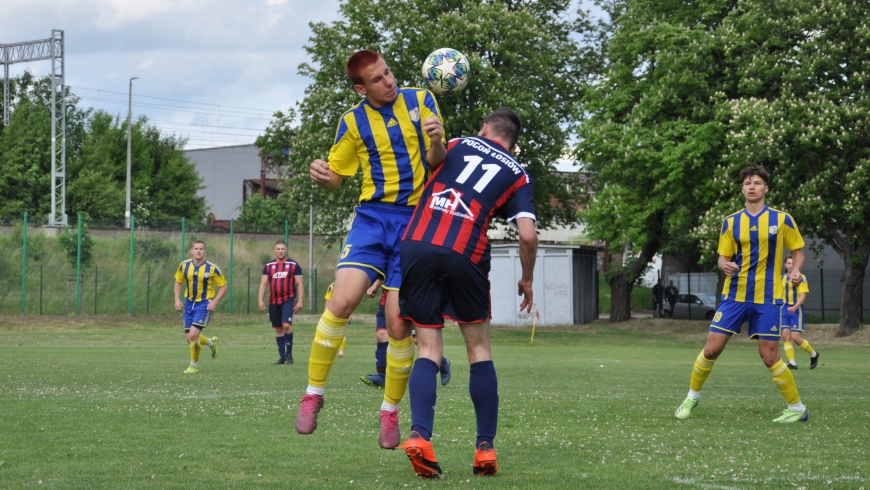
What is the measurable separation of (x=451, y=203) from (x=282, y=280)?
13.4 m

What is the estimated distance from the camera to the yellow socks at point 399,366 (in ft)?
19.8

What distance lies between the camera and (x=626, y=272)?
4019cm

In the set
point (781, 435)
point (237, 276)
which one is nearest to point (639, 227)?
point (237, 276)

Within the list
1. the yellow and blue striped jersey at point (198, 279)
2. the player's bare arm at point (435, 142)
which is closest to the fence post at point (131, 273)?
the yellow and blue striped jersey at point (198, 279)

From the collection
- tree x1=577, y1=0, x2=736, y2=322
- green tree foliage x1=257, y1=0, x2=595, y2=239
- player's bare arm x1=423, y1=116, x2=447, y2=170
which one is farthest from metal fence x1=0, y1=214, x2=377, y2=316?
player's bare arm x1=423, y1=116, x2=447, y2=170

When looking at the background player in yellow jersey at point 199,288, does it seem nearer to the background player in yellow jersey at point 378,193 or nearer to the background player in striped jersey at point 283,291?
the background player in striped jersey at point 283,291

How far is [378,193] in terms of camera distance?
621 centimetres

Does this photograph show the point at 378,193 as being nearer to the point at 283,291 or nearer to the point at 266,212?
the point at 283,291

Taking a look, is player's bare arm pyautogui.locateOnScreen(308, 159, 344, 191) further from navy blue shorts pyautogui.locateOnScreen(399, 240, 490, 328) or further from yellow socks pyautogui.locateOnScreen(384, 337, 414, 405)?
yellow socks pyautogui.locateOnScreen(384, 337, 414, 405)

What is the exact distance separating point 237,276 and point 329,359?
3446 centimetres

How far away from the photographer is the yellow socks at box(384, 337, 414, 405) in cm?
603

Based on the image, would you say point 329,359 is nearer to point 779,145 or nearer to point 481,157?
point 481,157

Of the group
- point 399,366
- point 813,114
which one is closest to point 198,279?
point 399,366

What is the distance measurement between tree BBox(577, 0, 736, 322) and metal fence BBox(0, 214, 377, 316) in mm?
14306
